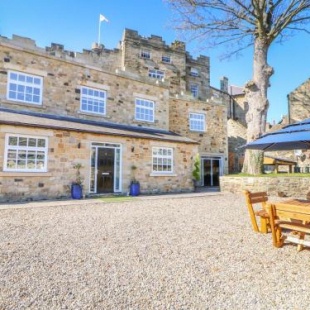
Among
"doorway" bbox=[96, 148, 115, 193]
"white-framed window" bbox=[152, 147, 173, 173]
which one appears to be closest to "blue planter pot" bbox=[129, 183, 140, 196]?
"doorway" bbox=[96, 148, 115, 193]

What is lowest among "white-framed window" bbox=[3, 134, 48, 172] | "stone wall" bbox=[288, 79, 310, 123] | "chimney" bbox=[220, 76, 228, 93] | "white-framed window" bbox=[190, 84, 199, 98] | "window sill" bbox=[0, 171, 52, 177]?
"window sill" bbox=[0, 171, 52, 177]

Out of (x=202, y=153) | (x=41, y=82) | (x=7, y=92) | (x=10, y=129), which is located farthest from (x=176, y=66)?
(x=10, y=129)

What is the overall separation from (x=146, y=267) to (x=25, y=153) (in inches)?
328

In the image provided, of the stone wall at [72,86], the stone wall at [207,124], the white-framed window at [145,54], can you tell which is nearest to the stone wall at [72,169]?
the stone wall at [72,86]

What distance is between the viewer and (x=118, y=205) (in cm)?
888

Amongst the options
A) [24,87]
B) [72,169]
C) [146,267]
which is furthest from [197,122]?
[146,267]

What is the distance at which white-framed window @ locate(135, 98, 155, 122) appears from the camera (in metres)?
15.3

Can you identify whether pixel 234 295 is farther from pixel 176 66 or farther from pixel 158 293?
pixel 176 66

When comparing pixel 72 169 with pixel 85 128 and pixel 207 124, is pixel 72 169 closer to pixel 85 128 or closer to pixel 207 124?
pixel 85 128

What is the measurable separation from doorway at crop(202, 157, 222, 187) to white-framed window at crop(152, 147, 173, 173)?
5.71 metres

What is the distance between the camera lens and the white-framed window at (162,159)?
43.9 ft

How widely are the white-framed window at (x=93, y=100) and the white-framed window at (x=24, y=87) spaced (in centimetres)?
215

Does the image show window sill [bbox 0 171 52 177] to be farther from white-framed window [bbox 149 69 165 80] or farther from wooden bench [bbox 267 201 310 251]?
white-framed window [bbox 149 69 165 80]

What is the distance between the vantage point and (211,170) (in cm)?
1917
